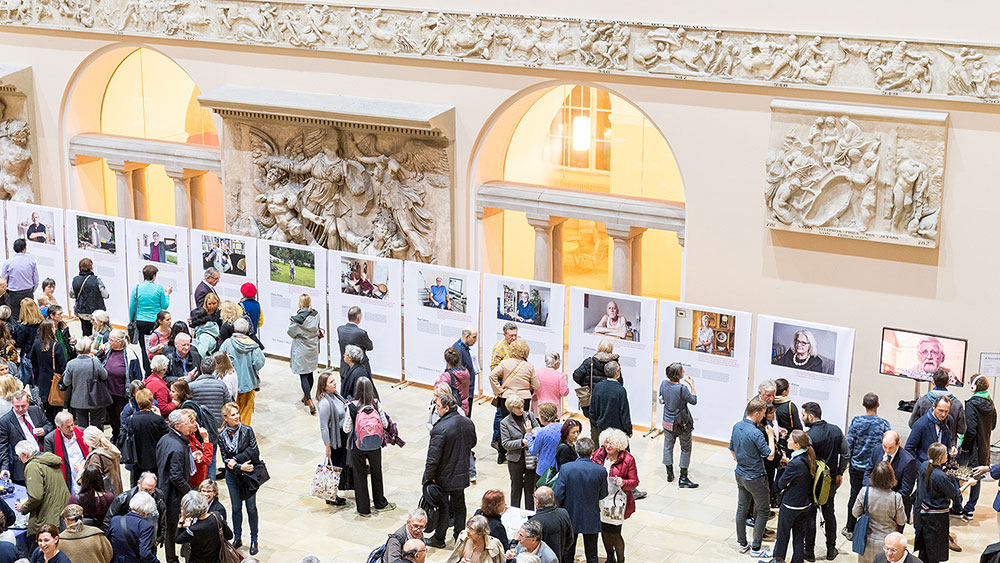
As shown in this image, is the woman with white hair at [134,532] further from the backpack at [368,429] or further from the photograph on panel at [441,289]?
the photograph on panel at [441,289]

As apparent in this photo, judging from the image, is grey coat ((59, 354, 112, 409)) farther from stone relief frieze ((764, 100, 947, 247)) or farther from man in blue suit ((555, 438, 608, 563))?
stone relief frieze ((764, 100, 947, 247))

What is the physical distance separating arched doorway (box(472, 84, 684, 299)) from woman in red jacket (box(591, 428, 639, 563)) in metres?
6.00

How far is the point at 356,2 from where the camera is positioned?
690 inches

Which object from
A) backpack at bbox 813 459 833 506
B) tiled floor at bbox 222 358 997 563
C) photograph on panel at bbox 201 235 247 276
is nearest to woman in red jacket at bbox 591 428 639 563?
tiled floor at bbox 222 358 997 563

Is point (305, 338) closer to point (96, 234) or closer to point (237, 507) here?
point (237, 507)

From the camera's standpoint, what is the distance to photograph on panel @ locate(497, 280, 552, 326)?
15.7 metres

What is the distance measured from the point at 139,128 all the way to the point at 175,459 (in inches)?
472

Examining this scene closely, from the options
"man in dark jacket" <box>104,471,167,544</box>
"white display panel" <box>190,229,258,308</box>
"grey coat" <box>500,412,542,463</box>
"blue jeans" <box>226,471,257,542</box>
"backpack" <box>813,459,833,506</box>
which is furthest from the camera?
"white display panel" <box>190,229,258,308</box>

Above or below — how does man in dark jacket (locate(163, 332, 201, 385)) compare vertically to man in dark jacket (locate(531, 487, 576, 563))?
above

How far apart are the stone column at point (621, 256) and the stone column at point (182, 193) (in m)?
7.48

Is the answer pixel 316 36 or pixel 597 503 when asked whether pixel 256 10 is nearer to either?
pixel 316 36

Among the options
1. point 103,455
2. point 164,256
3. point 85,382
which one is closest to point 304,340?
point 85,382

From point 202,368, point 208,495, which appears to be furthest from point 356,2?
point 208,495

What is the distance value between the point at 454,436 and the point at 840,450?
12.1ft
